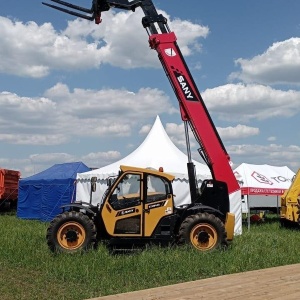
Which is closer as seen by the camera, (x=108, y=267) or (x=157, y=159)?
(x=108, y=267)

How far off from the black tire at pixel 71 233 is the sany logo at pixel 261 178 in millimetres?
11528

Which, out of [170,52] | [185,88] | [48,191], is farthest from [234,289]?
[48,191]

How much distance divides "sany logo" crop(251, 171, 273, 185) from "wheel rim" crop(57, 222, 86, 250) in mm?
11554

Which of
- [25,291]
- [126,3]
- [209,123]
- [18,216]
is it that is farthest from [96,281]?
[18,216]

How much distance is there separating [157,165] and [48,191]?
22.2 feet

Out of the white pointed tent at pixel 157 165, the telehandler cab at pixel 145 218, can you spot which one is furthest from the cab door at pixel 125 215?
the white pointed tent at pixel 157 165

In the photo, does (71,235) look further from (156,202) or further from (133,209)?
(156,202)

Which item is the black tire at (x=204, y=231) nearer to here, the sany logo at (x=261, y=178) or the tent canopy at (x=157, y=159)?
the tent canopy at (x=157, y=159)

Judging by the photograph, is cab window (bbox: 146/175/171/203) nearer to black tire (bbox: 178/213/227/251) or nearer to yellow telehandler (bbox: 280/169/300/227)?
black tire (bbox: 178/213/227/251)

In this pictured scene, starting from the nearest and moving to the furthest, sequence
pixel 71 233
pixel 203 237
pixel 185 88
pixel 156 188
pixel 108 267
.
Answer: pixel 108 267, pixel 71 233, pixel 203 237, pixel 156 188, pixel 185 88

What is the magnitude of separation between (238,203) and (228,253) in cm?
615

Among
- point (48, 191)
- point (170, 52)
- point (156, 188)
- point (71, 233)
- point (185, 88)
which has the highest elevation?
point (170, 52)

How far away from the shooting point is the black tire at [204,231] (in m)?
11.0

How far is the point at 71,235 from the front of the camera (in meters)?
11.0
